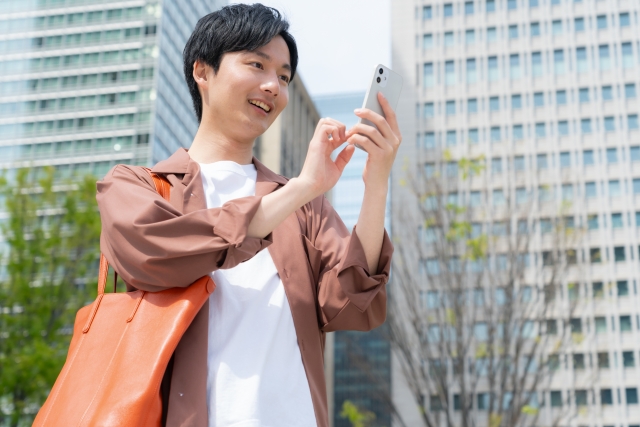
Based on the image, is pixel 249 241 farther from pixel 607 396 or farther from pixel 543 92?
pixel 543 92

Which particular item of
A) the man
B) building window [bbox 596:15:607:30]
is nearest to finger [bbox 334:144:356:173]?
the man

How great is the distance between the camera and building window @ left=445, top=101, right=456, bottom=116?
43.1 meters

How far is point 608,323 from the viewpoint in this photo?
39375 mm

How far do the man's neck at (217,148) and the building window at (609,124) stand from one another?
44.2 meters

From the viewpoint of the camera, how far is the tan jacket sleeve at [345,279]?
164 centimetres

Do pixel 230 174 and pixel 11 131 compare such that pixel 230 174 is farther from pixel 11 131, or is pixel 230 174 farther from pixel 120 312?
pixel 11 131

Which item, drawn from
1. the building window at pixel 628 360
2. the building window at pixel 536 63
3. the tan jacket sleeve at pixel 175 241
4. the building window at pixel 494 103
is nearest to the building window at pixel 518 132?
the building window at pixel 494 103

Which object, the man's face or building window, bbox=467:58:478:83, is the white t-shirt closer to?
the man's face

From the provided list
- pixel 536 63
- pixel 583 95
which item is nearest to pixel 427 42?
pixel 536 63

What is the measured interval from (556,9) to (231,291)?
153 ft

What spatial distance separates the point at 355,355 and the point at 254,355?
14524 mm

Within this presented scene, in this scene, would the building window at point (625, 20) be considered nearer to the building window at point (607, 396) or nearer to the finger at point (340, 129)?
the building window at point (607, 396)

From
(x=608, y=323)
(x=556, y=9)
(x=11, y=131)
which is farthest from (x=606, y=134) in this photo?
(x=11, y=131)

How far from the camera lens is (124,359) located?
145 cm
